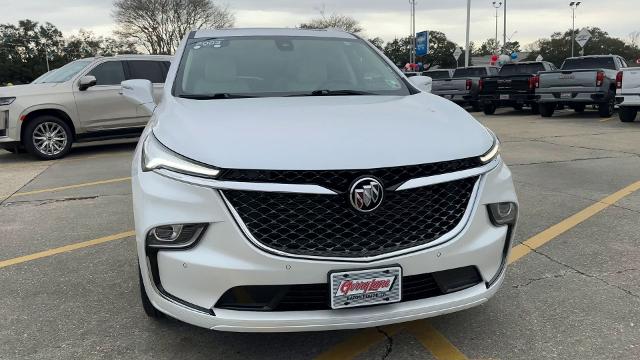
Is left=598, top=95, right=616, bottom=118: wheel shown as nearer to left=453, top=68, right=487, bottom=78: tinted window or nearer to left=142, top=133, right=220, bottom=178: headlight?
left=453, top=68, right=487, bottom=78: tinted window

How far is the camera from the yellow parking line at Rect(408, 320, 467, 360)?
9.37 ft

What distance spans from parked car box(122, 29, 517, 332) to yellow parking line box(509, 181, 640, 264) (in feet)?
5.31

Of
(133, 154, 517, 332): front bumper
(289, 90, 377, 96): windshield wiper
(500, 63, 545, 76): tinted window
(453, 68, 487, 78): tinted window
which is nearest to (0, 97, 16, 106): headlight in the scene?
(289, 90, 377, 96): windshield wiper

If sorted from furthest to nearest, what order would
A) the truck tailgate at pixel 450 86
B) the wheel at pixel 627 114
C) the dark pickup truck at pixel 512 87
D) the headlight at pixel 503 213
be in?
1. the truck tailgate at pixel 450 86
2. the dark pickup truck at pixel 512 87
3. the wheel at pixel 627 114
4. the headlight at pixel 503 213

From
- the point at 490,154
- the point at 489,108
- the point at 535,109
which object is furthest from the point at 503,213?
the point at 535,109

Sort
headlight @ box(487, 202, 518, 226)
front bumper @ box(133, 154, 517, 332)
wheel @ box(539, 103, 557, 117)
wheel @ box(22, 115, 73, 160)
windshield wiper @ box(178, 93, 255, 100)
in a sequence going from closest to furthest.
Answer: front bumper @ box(133, 154, 517, 332) → headlight @ box(487, 202, 518, 226) → windshield wiper @ box(178, 93, 255, 100) → wheel @ box(22, 115, 73, 160) → wheel @ box(539, 103, 557, 117)

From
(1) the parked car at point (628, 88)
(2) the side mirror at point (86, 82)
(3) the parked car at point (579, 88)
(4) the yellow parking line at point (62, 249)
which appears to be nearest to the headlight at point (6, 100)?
(2) the side mirror at point (86, 82)

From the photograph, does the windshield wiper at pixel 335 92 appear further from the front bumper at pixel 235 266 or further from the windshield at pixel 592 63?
the windshield at pixel 592 63

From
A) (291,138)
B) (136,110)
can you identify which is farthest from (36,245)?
(136,110)

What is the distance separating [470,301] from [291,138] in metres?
1.16

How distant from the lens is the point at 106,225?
5.43 metres

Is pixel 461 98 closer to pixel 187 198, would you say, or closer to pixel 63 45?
pixel 187 198

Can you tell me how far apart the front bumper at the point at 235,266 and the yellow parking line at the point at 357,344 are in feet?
1.65

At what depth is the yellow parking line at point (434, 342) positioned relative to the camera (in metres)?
2.86
